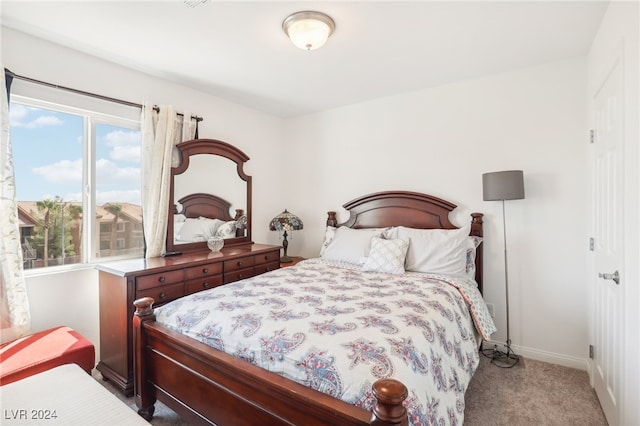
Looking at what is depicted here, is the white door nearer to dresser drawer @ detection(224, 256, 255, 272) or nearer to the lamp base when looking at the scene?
the lamp base

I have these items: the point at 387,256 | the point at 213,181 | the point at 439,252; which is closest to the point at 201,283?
the point at 213,181

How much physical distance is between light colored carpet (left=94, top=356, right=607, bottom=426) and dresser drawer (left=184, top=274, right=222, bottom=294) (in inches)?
32.1

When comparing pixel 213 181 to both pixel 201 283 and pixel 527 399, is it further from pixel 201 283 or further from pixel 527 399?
pixel 527 399

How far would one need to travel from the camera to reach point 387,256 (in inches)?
106

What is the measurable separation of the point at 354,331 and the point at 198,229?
2.31m

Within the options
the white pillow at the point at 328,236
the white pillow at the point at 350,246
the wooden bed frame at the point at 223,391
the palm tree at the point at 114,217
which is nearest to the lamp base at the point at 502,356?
the white pillow at the point at 350,246

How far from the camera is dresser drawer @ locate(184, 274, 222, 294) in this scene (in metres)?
2.55

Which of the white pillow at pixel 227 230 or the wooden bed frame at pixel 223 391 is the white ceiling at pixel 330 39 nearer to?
the white pillow at pixel 227 230

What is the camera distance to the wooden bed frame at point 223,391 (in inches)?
40.9

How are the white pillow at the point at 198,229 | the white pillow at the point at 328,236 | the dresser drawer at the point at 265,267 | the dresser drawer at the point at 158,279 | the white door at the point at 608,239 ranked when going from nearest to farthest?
the white door at the point at 608,239 → the dresser drawer at the point at 158,279 → the white pillow at the point at 198,229 → the dresser drawer at the point at 265,267 → the white pillow at the point at 328,236

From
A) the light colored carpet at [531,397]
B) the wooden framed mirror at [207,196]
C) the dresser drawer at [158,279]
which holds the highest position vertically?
the wooden framed mirror at [207,196]

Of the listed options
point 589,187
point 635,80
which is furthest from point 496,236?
point 635,80

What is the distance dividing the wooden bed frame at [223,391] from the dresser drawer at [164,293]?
42 cm

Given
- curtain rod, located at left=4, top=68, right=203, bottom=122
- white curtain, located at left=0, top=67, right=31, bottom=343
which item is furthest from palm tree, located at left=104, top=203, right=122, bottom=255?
curtain rod, located at left=4, top=68, right=203, bottom=122
